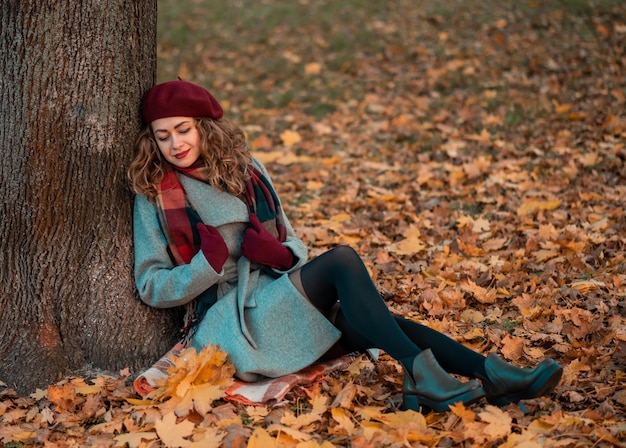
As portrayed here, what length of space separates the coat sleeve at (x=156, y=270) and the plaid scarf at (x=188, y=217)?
4 cm

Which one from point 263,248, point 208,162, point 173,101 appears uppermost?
point 173,101

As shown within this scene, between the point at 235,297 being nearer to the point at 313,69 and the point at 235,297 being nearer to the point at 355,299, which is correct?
the point at 355,299

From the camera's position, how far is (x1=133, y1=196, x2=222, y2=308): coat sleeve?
3.14 m

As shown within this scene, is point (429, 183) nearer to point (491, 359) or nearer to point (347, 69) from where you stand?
point (491, 359)

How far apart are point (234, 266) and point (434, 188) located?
2.74 metres

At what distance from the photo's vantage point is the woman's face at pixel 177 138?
321 centimetres

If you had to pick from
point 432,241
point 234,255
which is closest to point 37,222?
point 234,255

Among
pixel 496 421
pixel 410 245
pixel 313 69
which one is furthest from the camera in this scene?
pixel 313 69

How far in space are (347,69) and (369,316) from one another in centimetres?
645

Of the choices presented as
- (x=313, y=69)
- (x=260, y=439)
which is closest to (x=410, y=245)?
(x=260, y=439)

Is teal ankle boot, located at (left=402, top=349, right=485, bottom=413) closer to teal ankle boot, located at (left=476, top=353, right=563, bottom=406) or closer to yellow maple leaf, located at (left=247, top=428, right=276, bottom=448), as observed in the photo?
teal ankle boot, located at (left=476, top=353, right=563, bottom=406)

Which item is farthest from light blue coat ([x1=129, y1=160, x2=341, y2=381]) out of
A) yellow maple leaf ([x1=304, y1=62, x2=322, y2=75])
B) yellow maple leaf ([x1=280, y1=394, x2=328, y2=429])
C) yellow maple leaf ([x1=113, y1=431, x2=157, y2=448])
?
yellow maple leaf ([x1=304, y1=62, x2=322, y2=75])

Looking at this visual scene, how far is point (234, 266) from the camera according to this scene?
3.33 metres

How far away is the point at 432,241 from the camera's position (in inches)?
186
